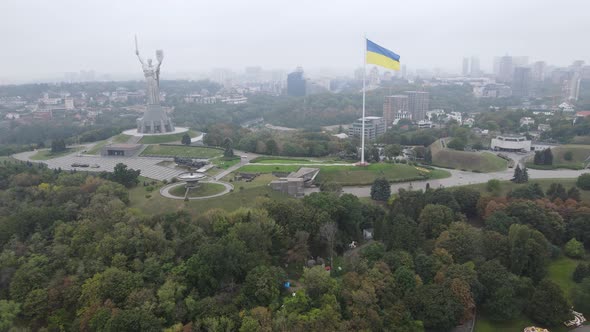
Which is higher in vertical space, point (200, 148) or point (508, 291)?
point (200, 148)

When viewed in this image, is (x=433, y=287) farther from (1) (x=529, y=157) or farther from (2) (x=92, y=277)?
(1) (x=529, y=157)

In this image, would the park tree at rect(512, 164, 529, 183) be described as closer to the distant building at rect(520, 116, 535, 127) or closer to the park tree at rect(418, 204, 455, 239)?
the park tree at rect(418, 204, 455, 239)

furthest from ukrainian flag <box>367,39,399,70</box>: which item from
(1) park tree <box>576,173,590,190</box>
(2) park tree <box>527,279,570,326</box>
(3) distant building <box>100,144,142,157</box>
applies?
(3) distant building <box>100,144,142,157</box>

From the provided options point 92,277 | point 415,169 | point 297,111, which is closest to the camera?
point 92,277

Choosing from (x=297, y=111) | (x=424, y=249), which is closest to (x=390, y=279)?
(x=424, y=249)

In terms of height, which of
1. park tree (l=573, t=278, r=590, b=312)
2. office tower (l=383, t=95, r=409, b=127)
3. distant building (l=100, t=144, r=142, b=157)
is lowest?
park tree (l=573, t=278, r=590, b=312)

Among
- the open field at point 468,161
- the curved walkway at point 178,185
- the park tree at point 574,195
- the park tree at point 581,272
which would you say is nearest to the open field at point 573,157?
the open field at point 468,161

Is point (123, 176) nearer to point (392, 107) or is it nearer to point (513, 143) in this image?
point (513, 143)
